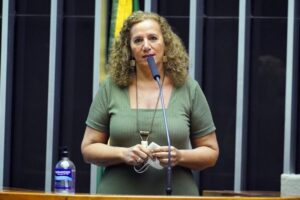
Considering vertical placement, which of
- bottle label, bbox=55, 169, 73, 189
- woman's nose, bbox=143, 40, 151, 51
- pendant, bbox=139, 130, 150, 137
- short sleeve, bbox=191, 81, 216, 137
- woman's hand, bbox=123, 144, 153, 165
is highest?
woman's nose, bbox=143, 40, 151, 51

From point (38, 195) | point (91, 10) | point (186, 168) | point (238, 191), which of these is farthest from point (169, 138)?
point (91, 10)

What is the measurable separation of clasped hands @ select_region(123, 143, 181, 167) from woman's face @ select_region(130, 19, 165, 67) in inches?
18.8

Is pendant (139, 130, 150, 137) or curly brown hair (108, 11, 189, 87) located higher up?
curly brown hair (108, 11, 189, 87)

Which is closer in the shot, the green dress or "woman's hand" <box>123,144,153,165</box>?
"woman's hand" <box>123,144,153,165</box>

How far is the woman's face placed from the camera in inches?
204

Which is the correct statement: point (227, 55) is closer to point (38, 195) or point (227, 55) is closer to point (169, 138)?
point (169, 138)

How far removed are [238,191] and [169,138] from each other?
5660 millimetres

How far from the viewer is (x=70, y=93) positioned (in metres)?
11.4

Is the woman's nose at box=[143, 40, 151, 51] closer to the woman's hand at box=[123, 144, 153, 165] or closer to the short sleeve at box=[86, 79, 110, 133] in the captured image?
the short sleeve at box=[86, 79, 110, 133]

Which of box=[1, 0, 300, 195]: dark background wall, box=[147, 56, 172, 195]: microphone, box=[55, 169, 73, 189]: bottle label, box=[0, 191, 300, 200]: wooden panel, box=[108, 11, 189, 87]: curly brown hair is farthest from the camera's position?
box=[1, 0, 300, 195]: dark background wall

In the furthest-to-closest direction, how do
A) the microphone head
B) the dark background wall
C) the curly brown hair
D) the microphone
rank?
1. the dark background wall
2. the curly brown hair
3. the microphone head
4. the microphone

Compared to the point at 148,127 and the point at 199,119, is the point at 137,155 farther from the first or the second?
the point at 199,119

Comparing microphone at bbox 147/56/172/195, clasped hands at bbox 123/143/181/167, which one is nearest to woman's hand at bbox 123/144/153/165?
clasped hands at bbox 123/143/181/167

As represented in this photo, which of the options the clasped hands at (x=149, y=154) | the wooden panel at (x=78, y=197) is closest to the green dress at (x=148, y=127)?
the clasped hands at (x=149, y=154)
